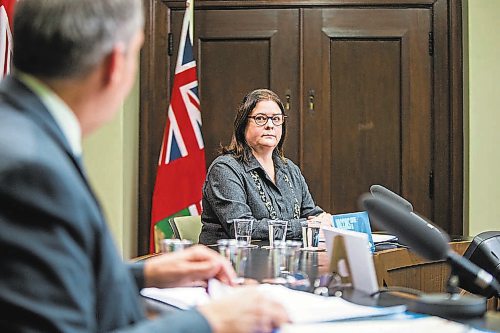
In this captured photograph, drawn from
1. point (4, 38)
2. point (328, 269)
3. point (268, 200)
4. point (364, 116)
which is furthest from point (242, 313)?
point (364, 116)

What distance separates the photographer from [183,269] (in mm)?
1345

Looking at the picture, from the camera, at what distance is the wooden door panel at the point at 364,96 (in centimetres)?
425

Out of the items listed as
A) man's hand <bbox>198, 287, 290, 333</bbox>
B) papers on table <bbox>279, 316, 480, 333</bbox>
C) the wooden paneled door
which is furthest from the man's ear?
the wooden paneled door

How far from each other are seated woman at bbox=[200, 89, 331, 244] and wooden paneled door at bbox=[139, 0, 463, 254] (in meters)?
0.82

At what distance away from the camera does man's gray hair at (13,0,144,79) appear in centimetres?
96

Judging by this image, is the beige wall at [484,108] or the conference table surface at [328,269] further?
the beige wall at [484,108]

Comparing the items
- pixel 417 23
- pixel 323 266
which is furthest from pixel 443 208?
pixel 323 266

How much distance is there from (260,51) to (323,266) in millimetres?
2629

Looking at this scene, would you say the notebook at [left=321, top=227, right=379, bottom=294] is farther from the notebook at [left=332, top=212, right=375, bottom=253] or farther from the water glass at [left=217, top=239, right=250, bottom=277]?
the notebook at [left=332, top=212, right=375, bottom=253]

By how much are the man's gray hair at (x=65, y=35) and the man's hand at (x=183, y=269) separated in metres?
0.49

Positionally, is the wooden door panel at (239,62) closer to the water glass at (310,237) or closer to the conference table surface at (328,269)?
the conference table surface at (328,269)

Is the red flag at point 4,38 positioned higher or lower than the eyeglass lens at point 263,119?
higher

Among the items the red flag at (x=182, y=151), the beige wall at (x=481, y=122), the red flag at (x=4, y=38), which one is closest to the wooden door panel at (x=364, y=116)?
the beige wall at (x=481, y=122)

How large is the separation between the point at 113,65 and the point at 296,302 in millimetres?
573
